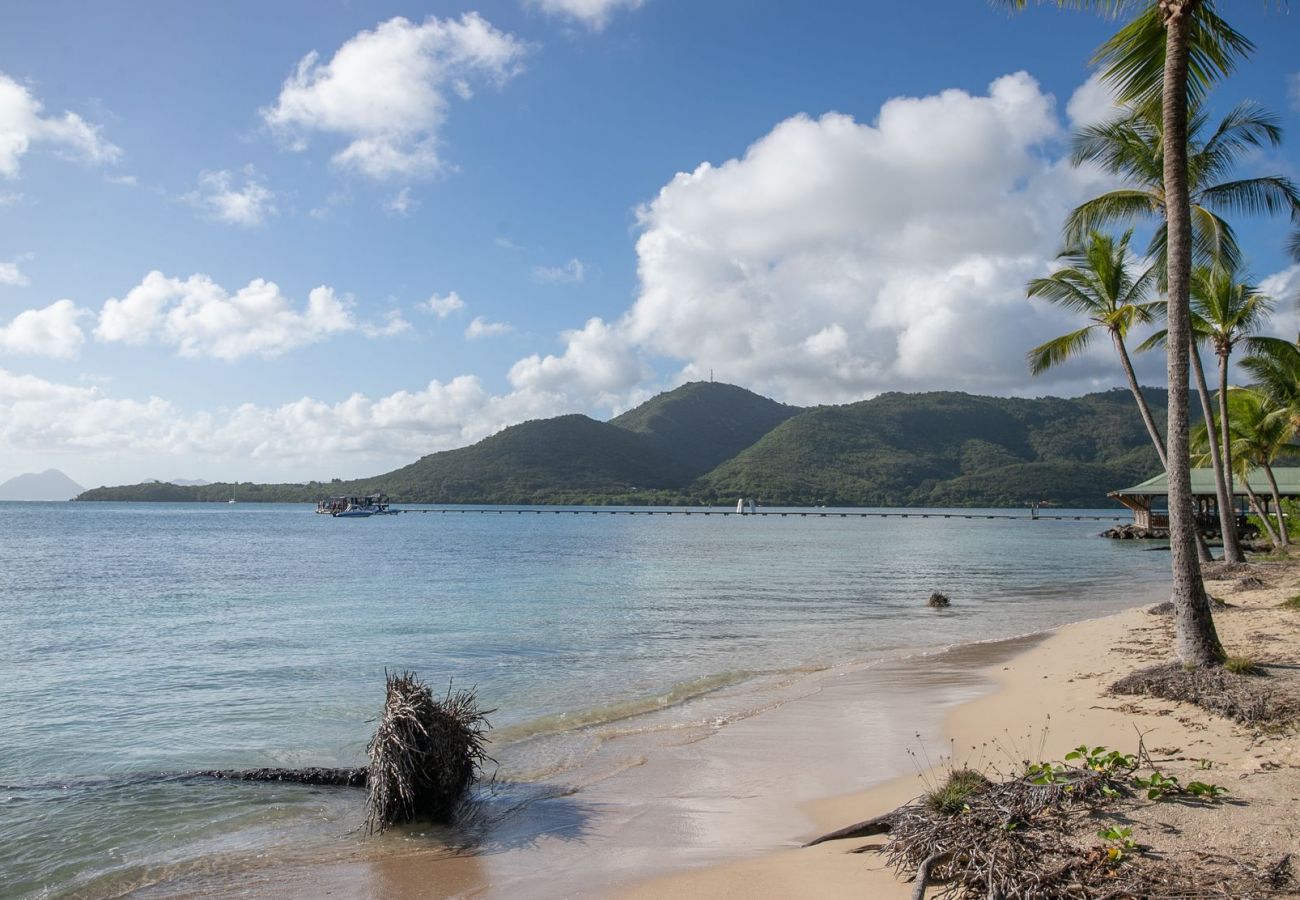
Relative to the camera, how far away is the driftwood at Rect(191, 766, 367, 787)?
8.13 m

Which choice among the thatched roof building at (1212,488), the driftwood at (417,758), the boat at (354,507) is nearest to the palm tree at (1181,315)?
the driftwood at (417,758)

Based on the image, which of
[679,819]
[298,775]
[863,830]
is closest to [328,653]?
[298,775]

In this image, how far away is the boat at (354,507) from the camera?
119 m

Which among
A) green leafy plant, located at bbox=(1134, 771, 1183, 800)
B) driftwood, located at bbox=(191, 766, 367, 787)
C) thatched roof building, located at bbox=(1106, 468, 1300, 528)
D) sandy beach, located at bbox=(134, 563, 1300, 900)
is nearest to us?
green leafy plant, located at bbox=(1134, 771, 1183, 800)

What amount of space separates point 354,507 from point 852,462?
97793mm

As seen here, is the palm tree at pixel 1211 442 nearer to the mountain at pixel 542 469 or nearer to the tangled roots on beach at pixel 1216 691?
the tangled roots on beach at pixel 1216 691

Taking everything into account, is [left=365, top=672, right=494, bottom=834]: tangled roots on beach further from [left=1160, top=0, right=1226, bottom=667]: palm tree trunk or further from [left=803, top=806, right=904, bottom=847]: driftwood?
[left=1160, top=0, right=1226, bottom=667]: palm tree trunk

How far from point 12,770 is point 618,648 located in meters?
9.88

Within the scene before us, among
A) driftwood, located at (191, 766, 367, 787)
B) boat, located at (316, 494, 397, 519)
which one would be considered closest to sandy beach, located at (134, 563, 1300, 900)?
driftwood, located at (191, 766, 367, 787)

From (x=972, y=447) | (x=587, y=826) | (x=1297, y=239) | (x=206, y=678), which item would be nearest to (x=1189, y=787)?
(x=587, y=826)

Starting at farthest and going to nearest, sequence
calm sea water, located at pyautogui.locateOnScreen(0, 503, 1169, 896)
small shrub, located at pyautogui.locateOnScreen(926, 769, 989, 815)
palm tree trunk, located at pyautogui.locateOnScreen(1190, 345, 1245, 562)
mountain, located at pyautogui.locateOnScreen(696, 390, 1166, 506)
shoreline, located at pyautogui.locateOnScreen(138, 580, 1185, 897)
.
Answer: mountain, located at pyautogui.locateOnScreen(696, 390, 1166, 506) → palm tree trunk, located at pyautogui.locateOnScreen(1190, 345, 1245, 562) → calm sea water, located at pyautogui.locateOnScreen(0, 503, 1169, 896) → shoreline, located at pyautogui.locateOnScreen(138, 580, 1185, 897) → small shrub, located at pyautogui.locateOnScreen(926, 769, 989, 815)

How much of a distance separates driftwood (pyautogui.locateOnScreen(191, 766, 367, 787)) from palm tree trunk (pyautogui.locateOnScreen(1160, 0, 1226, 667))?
9.35 meters

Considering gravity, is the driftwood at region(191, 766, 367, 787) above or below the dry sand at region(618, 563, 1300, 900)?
below

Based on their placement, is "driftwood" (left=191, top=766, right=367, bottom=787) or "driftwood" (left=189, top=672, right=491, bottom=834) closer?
"driftwood" (left=189, top=672, right=491, bottom=834)
